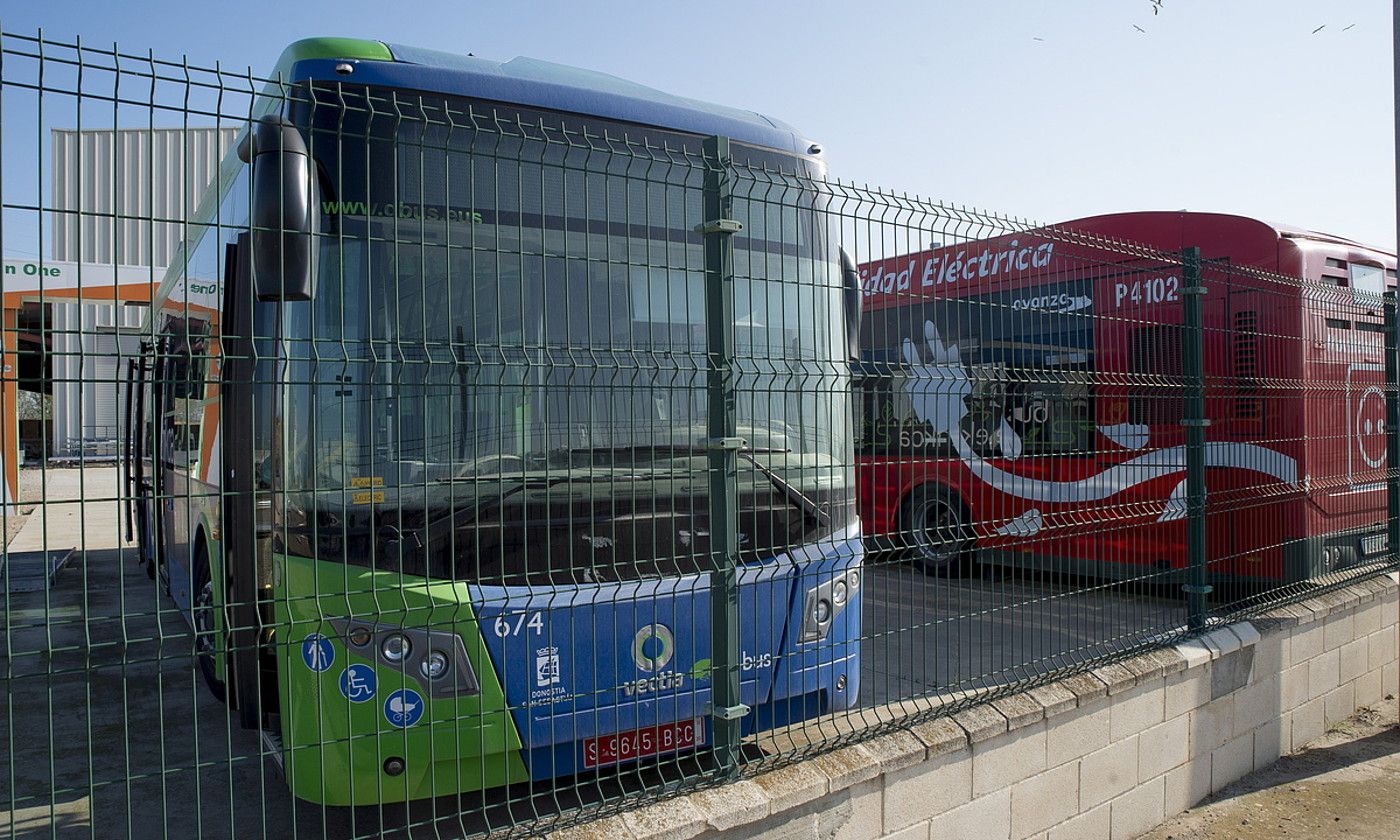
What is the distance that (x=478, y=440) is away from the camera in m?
3.52

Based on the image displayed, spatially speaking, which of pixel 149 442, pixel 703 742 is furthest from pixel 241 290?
pixel 149 442

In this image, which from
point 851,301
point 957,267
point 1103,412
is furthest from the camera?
point 1103,412

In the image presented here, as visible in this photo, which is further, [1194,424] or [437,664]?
[1194,424]

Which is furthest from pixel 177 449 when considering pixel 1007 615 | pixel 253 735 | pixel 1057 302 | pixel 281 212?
pixel 1057 302

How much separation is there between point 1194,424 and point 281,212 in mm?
4567

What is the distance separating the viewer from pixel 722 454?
3.38 meters

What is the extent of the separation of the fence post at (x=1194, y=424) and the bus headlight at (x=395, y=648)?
405 cm

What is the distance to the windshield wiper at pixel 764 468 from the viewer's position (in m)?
3.56

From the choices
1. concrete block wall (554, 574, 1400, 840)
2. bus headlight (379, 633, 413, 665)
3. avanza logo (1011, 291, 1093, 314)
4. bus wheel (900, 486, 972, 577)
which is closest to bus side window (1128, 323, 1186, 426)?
avanza logo (1011, 291, 1093, 314)

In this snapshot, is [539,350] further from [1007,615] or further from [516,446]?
[1007,615]

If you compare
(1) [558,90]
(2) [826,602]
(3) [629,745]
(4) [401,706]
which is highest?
(1) [558,90]

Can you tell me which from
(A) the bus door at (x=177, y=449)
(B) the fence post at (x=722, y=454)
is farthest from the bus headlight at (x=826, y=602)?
(A) the bus door at (x=177, y=449)

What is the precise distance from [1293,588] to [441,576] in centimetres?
551

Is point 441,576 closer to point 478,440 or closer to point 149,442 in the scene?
point 478,440
